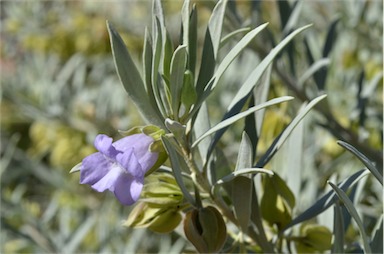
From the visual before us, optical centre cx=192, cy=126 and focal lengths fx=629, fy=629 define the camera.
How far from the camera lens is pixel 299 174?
637 millimetres

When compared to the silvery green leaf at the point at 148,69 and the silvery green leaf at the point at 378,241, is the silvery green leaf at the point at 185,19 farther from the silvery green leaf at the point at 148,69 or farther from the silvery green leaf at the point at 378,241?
the silvery green leaf at the point at 378,241

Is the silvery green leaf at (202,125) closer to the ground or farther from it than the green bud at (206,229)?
farther from it

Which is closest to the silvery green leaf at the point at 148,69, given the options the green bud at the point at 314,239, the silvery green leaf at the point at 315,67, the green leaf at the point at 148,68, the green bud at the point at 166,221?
the green leaf at the point at 148,68

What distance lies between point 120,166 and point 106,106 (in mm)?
1148

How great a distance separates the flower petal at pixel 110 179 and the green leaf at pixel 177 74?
66mm

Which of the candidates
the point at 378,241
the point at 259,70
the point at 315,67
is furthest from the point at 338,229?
the point at 315,67

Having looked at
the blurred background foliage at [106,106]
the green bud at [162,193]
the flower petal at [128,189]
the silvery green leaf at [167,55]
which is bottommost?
the blurred background foliage at [106,106]

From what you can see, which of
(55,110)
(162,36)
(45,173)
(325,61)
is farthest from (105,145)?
(45,173)

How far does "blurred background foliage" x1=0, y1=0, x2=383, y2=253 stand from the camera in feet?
3.44

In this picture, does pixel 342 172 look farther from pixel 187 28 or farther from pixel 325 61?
pixel 187 28

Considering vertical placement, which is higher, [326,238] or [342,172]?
[326,238]

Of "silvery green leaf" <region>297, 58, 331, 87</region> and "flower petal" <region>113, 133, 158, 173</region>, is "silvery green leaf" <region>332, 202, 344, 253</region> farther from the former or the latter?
"silvery green leaf" <region>297, 58, 331, 87</region>

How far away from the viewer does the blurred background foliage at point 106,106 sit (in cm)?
105

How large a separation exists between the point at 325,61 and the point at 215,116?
2.11 feet
